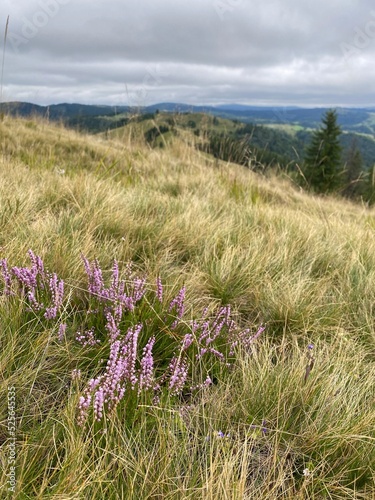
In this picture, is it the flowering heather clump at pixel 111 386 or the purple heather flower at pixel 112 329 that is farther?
the purple heather flower at pixel 112 329

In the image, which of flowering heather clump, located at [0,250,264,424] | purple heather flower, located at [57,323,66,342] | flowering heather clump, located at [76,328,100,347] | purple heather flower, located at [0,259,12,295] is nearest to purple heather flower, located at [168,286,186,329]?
flowering heather clump, located at [0,250,264,424]

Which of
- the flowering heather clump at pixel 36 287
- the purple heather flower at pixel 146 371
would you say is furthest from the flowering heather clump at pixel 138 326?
the purple heather flower at pixel 146 371

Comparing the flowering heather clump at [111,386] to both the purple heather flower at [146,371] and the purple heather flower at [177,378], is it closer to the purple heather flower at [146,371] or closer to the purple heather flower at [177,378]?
the purple heather flower at [146,371]

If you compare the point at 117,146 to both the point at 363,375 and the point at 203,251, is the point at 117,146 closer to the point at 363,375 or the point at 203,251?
the point at 203,251

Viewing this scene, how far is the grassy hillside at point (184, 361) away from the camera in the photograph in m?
1.33

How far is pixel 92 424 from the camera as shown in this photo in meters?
1.36

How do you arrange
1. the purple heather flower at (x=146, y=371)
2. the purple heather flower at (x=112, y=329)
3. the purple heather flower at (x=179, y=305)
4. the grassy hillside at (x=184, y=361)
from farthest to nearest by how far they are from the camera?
the purple heather flower at (x=179, y=305) < the purple heather flower at (x=112, y=329) < the purple heather flower at (x=146, y=371) < the grassy hillside at (x=184, y=361)

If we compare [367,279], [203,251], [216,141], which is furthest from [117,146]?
[367,279]

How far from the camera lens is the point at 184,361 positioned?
1716 millimetres

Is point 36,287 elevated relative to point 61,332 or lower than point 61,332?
elevated

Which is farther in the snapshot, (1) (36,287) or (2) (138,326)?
(1) (36,287)

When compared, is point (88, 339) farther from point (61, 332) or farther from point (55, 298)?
point (55, 298)

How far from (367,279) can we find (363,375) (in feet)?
4.28

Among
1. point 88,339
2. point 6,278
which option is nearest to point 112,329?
point 88,339
